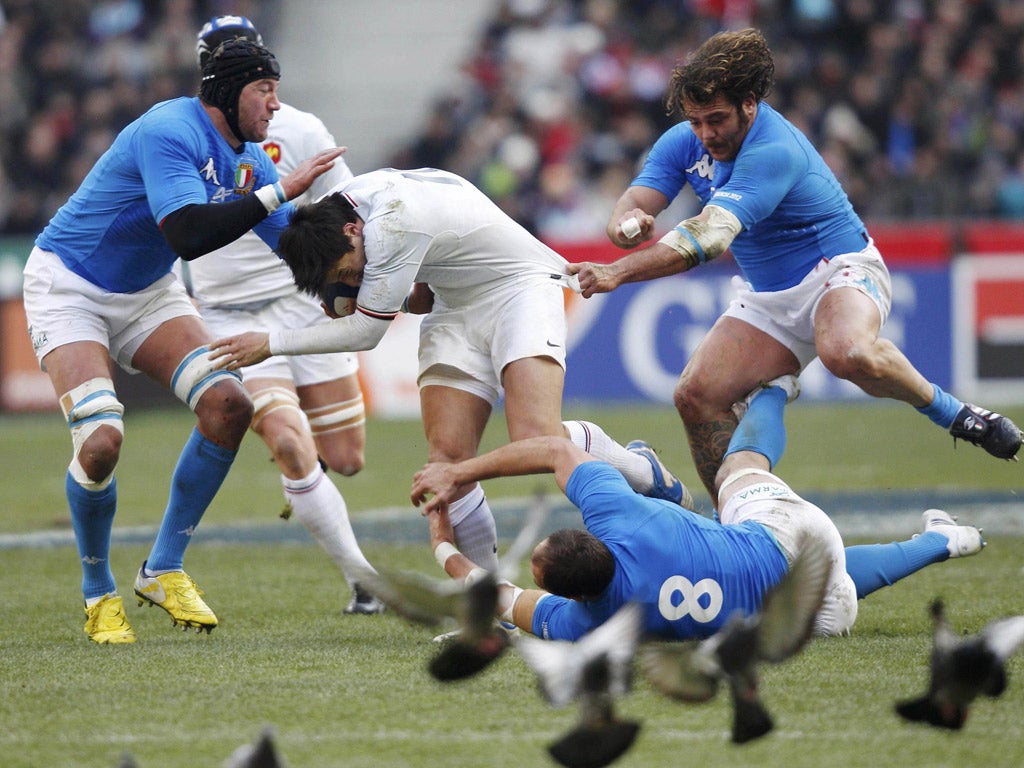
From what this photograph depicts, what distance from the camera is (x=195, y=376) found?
19.6ft

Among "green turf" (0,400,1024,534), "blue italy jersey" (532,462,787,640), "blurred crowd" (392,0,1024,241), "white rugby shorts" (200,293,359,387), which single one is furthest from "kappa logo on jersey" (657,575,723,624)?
"blurred crowd" (392,0,1024,241)

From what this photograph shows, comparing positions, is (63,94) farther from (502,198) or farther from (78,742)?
(78,742)

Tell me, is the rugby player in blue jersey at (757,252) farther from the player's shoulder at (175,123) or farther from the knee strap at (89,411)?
the knee strap at (89,411)

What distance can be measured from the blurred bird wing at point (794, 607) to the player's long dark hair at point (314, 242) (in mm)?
2159

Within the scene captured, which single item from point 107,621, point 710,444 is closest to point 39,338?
point 107,621

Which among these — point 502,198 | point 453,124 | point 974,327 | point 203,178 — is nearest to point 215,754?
point 203,178

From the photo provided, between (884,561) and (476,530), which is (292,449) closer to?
(476,530)

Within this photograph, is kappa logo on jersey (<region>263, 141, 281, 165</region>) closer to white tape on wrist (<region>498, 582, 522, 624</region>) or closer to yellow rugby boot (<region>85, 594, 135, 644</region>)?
yellow rugby boot (<region>85, 594, 135, 644</region>)

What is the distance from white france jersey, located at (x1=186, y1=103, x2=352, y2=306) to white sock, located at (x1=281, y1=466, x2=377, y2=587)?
1313 mm

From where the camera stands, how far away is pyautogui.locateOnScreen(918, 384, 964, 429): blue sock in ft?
21.9

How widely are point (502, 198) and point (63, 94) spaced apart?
596 centimetres

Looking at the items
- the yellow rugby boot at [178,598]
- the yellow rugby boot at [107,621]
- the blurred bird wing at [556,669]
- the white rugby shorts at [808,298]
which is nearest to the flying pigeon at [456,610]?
the blurred bird wing at [556,669]

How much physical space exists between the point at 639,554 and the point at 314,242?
5.23 ft

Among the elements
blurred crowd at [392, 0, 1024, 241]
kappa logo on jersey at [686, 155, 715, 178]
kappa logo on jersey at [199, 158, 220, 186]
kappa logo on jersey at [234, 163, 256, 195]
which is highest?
kappa logo on jersey at [199, 158, 220, 186]
